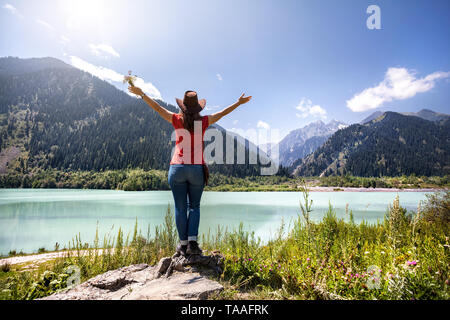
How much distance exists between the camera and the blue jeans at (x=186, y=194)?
135 inches

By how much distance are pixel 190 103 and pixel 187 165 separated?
3.30 ft

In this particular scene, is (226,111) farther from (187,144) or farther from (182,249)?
(182,249)

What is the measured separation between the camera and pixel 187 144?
11.6ft

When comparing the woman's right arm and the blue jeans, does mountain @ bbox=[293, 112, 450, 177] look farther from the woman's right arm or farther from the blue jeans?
the blue jeans

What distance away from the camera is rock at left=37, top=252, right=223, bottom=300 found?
2.70 metres

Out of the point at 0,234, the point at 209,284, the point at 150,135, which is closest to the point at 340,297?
the point at 209,284

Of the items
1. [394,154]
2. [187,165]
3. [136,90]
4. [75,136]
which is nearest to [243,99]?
[187,165]

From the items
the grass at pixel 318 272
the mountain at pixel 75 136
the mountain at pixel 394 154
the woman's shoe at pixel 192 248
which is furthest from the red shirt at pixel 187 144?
the mountain at pixel 394 154

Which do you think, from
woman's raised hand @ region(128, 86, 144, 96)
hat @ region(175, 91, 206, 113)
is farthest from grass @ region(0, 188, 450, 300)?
woman's raised hand @ region(128, 86, 144, 96)

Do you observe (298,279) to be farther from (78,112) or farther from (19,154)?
(78,112)

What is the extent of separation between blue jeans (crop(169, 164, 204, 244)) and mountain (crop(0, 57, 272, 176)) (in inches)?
4408

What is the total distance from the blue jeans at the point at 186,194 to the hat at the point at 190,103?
0.94 meters

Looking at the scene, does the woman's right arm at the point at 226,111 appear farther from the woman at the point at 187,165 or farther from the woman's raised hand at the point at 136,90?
the woman's raised hand at the point at 136,90
